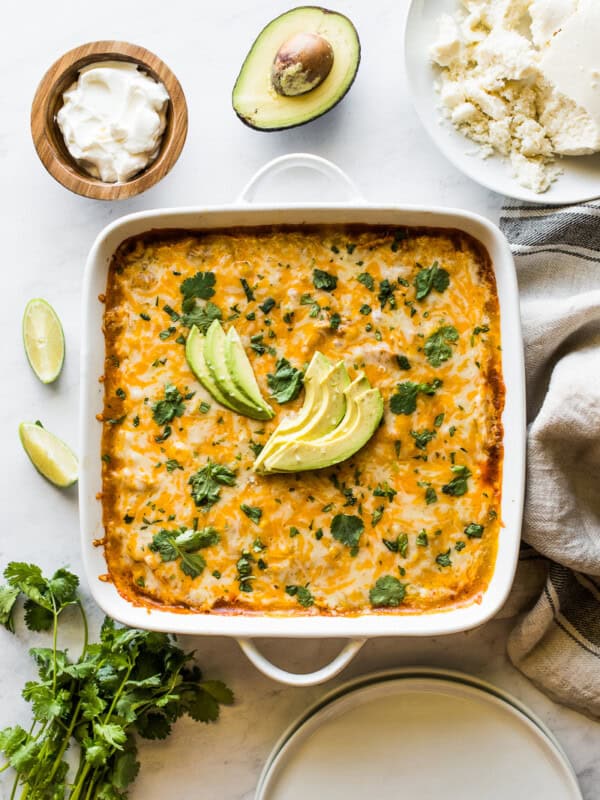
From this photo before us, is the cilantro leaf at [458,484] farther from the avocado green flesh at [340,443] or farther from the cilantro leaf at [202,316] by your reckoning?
the cilantro leaf at [202,316]

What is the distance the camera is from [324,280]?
2.95 m

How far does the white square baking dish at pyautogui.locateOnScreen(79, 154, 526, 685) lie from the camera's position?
9.23ft

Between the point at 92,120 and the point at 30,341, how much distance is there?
A: 32.4 inches

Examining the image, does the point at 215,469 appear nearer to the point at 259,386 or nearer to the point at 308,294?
the point at 259,386

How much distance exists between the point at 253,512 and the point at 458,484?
675mm

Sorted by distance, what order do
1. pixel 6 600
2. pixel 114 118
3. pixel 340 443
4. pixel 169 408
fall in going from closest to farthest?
pixel 340 443, pixel 169 408, pixel 114 118, pixel 6 600

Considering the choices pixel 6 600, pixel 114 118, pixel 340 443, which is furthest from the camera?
pixel 6 600

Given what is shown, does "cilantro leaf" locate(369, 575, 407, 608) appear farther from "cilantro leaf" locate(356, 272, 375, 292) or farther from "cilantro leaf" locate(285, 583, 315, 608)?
"cilantro leaf" locate(356, 272, 375, 292)

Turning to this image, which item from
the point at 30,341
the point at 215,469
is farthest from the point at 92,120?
the point at 215,469

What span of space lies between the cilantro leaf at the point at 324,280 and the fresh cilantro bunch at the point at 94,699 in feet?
4.25

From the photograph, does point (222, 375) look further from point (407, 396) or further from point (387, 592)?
point (387, 592)

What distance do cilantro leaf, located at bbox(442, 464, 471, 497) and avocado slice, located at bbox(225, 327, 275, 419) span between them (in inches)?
24.3

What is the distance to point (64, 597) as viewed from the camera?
123 inches

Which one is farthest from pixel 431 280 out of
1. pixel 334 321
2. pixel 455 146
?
pixel 455 146
